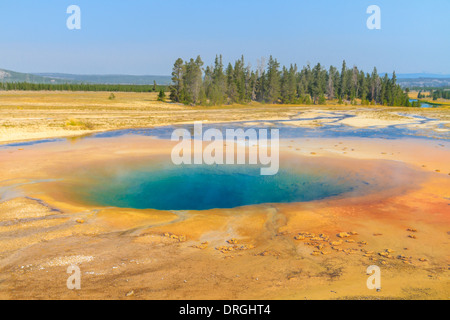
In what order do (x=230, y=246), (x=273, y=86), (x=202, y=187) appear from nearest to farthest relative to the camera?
1. (x=230, y=246)
2. (x=202, y=187)
3. (x=273, y=86)

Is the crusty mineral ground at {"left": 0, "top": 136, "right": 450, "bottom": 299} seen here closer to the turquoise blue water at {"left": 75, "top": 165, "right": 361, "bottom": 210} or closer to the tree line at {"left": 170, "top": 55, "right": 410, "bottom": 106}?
the turquoise blue water at {"left": 75, "top": 165, "right": 361, "bottom": 210}

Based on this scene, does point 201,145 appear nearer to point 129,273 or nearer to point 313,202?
point 313,202

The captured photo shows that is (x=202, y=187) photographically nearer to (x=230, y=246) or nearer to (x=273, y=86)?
(x=230, y=246)

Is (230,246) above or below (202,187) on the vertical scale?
below

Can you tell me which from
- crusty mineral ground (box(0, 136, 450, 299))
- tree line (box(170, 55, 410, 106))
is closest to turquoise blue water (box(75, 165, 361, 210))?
crusty mineral ground (box(0, 136, 450, 299))

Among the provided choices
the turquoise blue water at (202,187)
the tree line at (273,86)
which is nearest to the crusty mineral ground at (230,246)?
the turquoise blue water at (202,187)

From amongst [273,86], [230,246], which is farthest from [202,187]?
[273,86]
